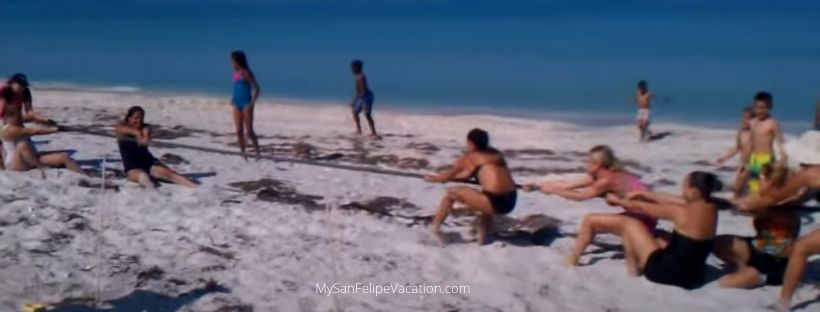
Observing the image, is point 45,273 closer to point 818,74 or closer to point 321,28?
point 818,74

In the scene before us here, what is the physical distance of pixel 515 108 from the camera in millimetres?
26125

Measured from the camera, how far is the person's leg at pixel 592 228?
795cm

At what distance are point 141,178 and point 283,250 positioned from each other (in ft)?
9.28

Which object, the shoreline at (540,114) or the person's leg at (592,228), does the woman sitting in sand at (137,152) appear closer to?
the person's leg at (592,228)

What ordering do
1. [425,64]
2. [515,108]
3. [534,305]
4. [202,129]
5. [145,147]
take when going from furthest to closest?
[425,64] < [515,108] < [202,129] < [145,147] < [534,305]

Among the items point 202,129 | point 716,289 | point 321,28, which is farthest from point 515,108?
point 321,28

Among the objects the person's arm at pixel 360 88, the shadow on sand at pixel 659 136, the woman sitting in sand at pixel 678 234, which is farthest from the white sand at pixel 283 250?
the shadow on sand at pixel 659 136

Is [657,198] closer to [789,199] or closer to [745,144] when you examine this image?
[789,199]

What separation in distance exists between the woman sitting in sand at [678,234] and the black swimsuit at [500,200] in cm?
98

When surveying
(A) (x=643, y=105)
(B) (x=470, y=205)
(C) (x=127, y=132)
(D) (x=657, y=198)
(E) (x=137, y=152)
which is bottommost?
(B) (x=470, y=205)

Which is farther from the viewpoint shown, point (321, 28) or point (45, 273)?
point (321, 28)

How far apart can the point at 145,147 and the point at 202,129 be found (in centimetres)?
651

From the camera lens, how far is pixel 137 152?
10.8 m

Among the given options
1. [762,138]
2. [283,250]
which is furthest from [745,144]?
[283,250]
